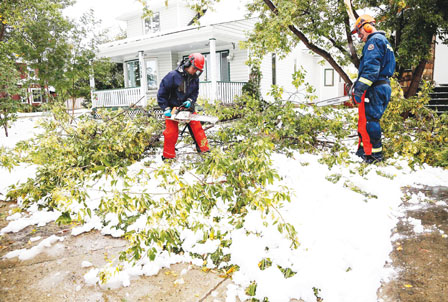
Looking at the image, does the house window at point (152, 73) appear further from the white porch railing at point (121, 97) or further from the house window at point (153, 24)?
the house window at point (153, 24)

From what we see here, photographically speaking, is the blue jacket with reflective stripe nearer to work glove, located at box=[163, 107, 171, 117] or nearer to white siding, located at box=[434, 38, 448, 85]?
work glove, located at box=[163, 107, 171, 117]

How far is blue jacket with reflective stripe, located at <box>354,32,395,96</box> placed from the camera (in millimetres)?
3604

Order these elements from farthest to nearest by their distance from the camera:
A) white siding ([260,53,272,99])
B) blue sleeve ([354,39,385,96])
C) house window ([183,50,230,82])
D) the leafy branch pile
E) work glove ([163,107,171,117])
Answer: white siding ([260,53,272,99]) → house window ([183,50,230,82]) → work glove ([163,107,171,117]) → the leafy branch pile → blue sleeve ([354,39,385,96])

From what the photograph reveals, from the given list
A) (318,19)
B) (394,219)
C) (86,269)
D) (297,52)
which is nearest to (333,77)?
(297,52)

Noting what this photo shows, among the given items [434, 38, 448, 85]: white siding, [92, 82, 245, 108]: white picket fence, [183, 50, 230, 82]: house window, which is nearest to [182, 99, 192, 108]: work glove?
[92, 82, 245, 108]: white picket fence

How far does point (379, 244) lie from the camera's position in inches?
82.3

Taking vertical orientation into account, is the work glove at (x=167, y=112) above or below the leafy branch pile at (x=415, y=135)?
above

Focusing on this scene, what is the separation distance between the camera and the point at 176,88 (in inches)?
167

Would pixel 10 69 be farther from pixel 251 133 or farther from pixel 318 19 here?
pixel 318 19

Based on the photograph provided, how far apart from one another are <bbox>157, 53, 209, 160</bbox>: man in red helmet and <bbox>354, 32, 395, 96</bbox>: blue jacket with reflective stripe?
2106 millimetres

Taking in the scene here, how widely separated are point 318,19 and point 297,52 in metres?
12.1

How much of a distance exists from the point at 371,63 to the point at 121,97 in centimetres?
1292

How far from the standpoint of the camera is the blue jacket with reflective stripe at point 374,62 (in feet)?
11.8

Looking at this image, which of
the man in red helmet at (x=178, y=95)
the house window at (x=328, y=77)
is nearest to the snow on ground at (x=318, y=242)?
the man in red helmet at (x=178, y=95)
